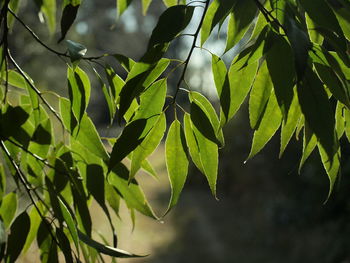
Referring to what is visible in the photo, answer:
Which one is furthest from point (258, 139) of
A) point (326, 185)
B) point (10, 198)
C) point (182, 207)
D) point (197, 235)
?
point (182, 207)

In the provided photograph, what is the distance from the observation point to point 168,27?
573 mm

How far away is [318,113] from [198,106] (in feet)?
0.53

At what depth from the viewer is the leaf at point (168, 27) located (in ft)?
1.86

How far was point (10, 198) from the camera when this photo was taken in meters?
0.92

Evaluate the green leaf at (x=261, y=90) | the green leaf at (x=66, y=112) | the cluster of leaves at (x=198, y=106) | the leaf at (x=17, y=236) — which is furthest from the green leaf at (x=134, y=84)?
the leaf at (x=17, y=236)

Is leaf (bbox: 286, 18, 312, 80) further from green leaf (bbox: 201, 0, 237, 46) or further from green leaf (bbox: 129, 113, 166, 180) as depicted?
green leaf (bbox: 129, 113, 166, 180)

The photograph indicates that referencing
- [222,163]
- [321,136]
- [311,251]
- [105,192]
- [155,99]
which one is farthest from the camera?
[222,163]

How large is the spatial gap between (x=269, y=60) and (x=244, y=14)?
0.09 metres

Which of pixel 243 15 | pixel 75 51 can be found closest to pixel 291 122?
pixel 243 15

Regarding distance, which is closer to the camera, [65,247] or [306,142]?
[306,142]

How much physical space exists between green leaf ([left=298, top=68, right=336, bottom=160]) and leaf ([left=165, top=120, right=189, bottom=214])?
0.18m

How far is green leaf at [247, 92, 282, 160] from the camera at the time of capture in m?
0.63

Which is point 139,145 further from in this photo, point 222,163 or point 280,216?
point 222,163

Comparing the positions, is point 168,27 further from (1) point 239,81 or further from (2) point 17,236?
(2) point 17,236
